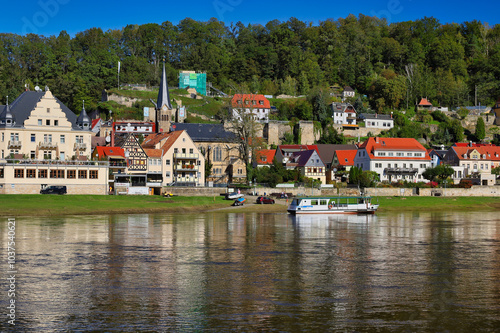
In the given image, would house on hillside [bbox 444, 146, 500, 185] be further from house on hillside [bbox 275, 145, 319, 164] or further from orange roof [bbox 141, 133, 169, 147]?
orange roof [bbox 141, 133, 169, 147]

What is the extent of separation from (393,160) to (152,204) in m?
54.1

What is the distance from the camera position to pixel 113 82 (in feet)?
485

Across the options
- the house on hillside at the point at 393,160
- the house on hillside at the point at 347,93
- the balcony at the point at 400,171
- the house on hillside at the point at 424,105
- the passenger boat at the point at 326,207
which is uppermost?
the house on hillside at the point at 347,93

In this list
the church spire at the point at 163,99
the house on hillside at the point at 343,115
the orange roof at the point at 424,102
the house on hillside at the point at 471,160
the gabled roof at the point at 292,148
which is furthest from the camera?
the orange roof at the point at 424,102

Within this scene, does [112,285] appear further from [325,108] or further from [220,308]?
[325,108]

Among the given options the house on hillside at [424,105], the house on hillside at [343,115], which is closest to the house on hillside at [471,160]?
the house on hillside at [343,115]

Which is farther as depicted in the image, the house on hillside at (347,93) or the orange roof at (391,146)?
the house on hillside at (347,93)

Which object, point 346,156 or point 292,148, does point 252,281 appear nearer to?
point 346,156

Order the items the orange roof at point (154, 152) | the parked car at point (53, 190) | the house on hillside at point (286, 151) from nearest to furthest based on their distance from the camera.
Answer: the parked car at point (53, 190), the orange roof at point (154, 152), the house on hillside at point (286, 151)

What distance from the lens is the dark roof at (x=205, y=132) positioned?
110 m

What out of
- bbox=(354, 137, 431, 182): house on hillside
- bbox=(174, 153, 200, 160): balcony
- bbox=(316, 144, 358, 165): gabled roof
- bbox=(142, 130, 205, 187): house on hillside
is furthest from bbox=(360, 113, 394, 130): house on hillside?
bbox=(174, 153, 200, 160): balcony

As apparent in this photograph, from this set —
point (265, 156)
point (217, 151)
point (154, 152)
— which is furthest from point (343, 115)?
point (154, 152)

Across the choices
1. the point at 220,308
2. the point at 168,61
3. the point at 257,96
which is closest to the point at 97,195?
the point at 220,308

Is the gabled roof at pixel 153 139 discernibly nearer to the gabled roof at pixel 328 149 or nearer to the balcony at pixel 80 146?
the balcony at pixel 80 146
